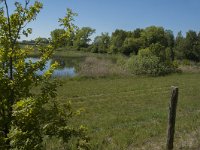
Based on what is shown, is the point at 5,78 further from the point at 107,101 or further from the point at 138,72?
the point at 138,72

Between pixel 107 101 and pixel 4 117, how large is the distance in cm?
1447

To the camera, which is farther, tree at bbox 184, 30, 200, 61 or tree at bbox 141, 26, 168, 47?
tree at bbox 141, 26, 168, 47

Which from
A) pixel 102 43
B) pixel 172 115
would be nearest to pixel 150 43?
pixel 102 43

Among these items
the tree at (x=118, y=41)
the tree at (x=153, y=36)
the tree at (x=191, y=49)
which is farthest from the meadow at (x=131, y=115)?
the tree at (x=118, y=41)

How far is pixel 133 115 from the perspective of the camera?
14258 mm

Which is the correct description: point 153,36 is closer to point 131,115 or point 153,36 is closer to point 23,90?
point 131,115

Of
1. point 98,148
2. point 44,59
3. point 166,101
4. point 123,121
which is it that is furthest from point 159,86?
point 44,59

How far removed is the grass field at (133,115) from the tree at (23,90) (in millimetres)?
578

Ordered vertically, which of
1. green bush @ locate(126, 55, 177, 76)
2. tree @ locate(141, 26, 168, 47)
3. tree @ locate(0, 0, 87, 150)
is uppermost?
tree @ locate(141, 26, 168, 47)

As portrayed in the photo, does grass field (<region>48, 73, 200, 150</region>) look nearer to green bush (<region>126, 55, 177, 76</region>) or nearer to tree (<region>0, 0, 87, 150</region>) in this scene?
tree (<region>0, 0, 87, 150</region>)

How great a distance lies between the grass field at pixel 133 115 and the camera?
9.62 meters

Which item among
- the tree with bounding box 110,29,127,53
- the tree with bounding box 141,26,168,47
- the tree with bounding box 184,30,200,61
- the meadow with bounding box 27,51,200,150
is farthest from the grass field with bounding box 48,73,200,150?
A: the tree with bounding box 110,29,127,53

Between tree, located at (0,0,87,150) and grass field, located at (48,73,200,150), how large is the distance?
578mm

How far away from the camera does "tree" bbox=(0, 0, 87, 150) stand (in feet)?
14.6
